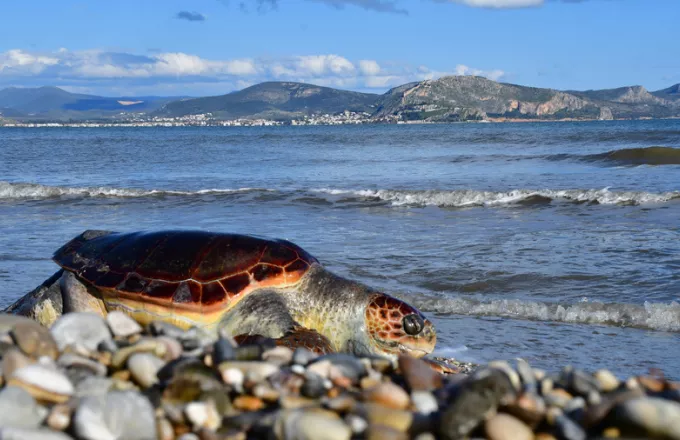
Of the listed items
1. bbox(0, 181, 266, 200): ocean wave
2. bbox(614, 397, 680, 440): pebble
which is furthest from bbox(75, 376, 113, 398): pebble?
bbox(0, 181, 266, 200): ocean wave

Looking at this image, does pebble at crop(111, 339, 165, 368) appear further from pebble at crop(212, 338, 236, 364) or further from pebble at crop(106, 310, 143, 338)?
pebble at crop(106, 310, 143, 338)

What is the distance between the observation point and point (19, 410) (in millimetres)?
2406

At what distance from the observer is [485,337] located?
6113 millimetres

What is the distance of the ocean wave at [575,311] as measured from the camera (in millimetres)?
6434

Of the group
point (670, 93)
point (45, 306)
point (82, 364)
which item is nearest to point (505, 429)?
point (82, 364)

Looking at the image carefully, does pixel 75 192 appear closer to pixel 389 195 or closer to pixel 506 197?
pixel 389 195

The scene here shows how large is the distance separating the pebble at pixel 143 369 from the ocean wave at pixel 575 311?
4.42 metres

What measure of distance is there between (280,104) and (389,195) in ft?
582

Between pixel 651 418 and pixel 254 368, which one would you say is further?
pixel 254 368

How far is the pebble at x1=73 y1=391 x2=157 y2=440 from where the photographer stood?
2.36m

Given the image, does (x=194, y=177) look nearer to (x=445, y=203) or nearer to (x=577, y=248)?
(x=445, y=203)

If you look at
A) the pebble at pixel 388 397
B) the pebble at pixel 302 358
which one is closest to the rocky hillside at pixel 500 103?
the pebble at pixel 302 358

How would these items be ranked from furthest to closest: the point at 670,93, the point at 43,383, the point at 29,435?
the point at 670,93, the point at 43,383, the point at 29,435

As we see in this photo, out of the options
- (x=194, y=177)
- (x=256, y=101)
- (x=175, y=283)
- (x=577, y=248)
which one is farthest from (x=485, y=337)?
(x=256, y=101)
